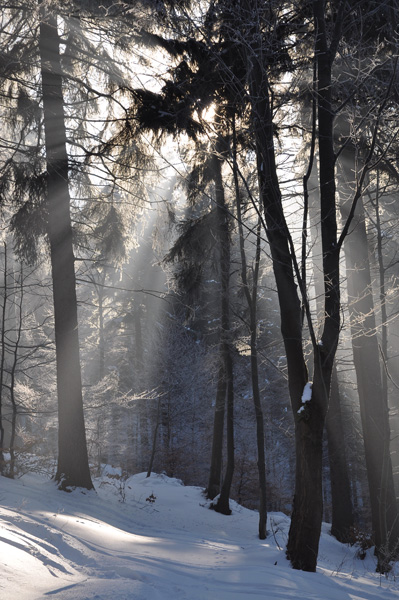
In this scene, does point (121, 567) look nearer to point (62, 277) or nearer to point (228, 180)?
point (62, 277)

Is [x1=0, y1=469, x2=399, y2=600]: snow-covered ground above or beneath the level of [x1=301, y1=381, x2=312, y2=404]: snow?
beneath

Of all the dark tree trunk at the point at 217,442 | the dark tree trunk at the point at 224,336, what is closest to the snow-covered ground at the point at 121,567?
the dark tree trunk at the point at 224,336

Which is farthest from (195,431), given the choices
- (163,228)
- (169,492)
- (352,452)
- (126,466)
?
(163,228)

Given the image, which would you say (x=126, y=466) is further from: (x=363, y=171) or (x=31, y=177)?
(x=363, y=171)

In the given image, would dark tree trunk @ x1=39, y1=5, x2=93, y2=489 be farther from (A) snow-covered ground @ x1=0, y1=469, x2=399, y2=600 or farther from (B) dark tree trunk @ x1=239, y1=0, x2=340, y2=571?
(B) dark tree trunk @ x1=239, y1=0, x2=340, y2=571

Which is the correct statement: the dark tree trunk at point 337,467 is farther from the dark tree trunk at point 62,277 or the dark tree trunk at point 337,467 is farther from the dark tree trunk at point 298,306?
the dark tree trunk at point 298,306

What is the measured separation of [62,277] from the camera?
913cm

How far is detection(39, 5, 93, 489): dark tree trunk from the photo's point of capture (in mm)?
8617

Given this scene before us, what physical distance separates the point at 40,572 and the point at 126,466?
23366mm

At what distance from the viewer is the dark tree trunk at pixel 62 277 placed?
8617mm

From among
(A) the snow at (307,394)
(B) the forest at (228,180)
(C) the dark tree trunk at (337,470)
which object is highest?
(B) the forest at (228,180)

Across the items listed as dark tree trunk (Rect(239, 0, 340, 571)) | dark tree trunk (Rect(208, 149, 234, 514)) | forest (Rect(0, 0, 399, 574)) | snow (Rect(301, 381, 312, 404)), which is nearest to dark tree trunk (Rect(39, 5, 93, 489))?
forest (Rect(0, 0, 399, 574))

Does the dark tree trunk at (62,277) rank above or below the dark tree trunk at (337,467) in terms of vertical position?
above

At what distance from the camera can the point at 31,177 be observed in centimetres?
870
